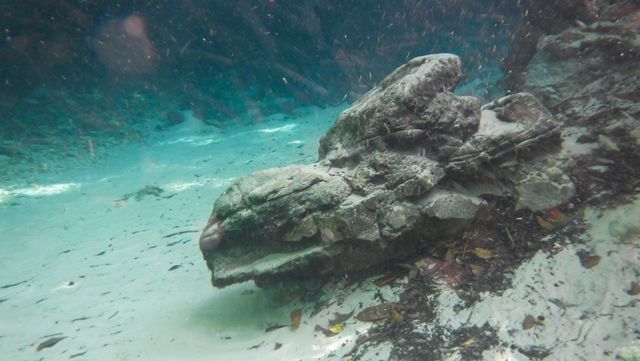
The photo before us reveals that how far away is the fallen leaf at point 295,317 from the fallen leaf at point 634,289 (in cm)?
320

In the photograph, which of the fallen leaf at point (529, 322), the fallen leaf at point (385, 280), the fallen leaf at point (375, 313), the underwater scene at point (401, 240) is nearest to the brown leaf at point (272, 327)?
the underwater scene at point (401, 240)

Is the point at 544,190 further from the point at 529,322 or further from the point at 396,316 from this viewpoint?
the point at 396,316

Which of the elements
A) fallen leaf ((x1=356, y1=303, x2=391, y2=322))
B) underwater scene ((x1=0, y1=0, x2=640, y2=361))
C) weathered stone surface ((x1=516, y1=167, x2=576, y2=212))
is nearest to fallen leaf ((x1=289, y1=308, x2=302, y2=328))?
underwater scene ((x1=0, y1=0, x2=640, y2=361))

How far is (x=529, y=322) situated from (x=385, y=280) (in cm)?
146

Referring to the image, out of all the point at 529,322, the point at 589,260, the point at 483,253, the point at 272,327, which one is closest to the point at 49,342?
the point at 272,327

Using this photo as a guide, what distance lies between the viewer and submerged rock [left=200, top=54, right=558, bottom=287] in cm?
381

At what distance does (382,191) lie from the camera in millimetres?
3906

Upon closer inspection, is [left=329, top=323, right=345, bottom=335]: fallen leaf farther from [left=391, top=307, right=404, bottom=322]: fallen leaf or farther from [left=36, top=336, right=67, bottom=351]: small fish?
[left=36, top=336, right=67, bottom=351]: small fish

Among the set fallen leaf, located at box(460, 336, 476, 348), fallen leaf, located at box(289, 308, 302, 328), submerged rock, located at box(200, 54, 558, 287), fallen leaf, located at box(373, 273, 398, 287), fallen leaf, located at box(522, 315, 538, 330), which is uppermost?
submerged rock, located at box(200, 54, 558, 287)

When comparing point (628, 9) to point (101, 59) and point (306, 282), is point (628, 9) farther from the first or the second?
point (101, 59)

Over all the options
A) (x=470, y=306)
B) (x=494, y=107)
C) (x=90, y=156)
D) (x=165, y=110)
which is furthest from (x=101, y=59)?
(x=470, y=306)

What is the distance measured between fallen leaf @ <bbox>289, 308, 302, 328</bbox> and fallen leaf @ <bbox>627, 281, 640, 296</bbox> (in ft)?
10.5

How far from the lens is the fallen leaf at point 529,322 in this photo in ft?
9.68

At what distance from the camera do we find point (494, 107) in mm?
4715
